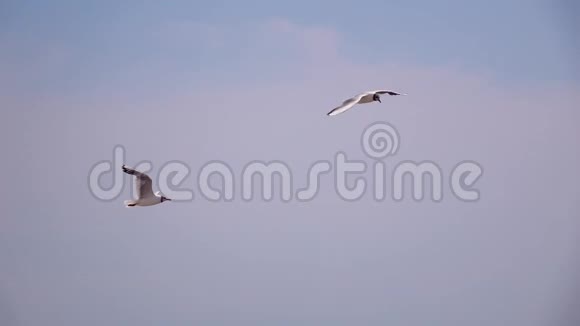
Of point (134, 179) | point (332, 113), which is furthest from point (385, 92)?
point (134, 179)

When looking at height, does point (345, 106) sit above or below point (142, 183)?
above

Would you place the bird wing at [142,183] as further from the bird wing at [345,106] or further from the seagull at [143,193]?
the bird wing at [345,106]

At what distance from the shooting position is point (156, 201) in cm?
910

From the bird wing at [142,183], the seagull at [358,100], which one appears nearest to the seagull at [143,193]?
the bird wing at [142,183]

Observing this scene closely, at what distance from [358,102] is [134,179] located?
7.64 ft

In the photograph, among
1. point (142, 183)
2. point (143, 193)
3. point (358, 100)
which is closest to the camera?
point (358, 100)

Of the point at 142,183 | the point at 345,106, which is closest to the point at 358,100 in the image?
the point at 345,106

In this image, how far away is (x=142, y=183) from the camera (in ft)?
29.2

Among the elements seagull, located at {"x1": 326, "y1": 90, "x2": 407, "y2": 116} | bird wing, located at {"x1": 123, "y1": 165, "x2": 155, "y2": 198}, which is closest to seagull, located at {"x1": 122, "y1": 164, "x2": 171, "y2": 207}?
bird wing, located at {"x1": 123, "y1": 165, "x2": 155, "y2": 198}

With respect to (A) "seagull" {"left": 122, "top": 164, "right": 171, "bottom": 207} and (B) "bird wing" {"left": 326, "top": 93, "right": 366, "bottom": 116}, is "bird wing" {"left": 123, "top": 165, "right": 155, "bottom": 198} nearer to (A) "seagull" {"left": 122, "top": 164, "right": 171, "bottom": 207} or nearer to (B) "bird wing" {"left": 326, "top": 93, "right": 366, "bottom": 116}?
(A) "seagull" {"left": 122, "top": 164, "right": 171, "bottom": 207}

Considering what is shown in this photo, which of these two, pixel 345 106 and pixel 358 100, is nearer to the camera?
pixel 345 106

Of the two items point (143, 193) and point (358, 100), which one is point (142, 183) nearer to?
point (143, 193)

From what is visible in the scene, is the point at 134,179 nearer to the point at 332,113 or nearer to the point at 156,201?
the point at 156,201

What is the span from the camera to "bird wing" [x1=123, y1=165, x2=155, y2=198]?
8728 mm
